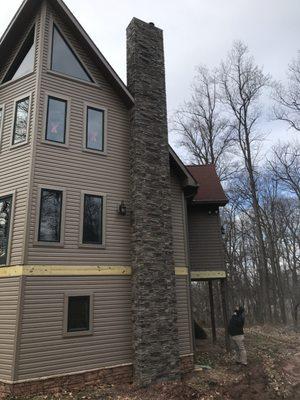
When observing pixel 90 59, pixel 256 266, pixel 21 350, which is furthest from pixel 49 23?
pixel 256 266

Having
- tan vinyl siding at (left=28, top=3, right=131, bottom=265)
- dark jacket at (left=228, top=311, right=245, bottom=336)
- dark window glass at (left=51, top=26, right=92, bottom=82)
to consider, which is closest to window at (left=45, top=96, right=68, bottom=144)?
tan vinyl siding at (left=28, top=3, right=131, bottom=265)

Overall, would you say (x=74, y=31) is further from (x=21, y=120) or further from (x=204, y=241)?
Result: (x=204, y=241)

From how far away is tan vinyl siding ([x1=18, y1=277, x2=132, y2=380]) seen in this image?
878cm

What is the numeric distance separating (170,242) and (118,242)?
171cm

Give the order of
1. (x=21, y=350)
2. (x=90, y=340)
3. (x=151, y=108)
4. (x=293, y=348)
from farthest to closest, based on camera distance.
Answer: (x=293, y=348)
(x=151, y=108)
(x=90, y=340)
(x=21, y=350)

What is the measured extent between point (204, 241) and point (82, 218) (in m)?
5.95

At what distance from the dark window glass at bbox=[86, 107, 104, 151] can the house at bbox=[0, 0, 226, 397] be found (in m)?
0.04

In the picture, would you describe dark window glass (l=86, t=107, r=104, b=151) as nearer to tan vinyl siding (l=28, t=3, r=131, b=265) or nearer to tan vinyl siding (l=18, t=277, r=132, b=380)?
tan vinyl siding (l=28, t=3, r=131, b=265)

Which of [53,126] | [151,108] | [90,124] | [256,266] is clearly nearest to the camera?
[53,126]

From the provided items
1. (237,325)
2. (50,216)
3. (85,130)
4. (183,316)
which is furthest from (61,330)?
(237,325)

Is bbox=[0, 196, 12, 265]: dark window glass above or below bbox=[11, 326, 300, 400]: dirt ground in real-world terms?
above

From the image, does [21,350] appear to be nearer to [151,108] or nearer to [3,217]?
[3,217]

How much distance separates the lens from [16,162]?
405 inches

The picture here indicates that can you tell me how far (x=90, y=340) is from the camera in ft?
31.8
